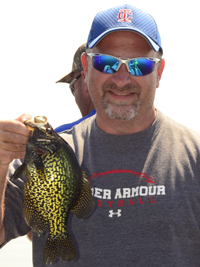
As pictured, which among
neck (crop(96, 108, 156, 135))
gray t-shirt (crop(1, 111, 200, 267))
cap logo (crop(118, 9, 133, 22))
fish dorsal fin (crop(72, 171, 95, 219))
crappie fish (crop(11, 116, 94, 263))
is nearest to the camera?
crappie fish (crop(11, 116, 94, 263))

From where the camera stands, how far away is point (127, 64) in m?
3.58

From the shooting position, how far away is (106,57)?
3.62 meters

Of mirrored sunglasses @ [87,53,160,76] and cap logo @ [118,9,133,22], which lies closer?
mirrored sunglasses @ [87,53,160,76]

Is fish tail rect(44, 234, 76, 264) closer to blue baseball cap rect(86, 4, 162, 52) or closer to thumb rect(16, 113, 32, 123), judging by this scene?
thumb rect(16, 113, 32, 123)

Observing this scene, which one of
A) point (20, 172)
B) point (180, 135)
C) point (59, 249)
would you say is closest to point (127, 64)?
point (180, 135)

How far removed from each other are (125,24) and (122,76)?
506 mm

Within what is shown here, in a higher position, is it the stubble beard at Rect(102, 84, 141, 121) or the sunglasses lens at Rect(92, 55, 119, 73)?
the sunglasses lens at Rect(92, 55, 119, 73)

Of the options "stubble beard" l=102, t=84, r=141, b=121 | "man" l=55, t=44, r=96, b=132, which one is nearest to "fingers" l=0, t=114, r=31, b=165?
"stubble beard" l=102, t=84, r=141, b=121

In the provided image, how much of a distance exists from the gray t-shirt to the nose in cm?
47

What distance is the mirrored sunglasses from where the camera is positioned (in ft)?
11.7

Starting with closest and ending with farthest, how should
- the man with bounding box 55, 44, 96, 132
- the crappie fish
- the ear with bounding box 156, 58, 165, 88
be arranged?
the crappie fish
the ear with bounding box 156, 58, 165, 88
the man with bounding box 55, 44, 96, 132

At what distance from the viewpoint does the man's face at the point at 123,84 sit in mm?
3602

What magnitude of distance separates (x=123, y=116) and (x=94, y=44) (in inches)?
29.6

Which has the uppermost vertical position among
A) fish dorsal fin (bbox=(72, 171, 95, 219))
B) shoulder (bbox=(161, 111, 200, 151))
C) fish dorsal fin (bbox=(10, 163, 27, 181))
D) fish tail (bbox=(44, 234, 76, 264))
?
shoulder (bbox=(161, 111, 200, 151))
